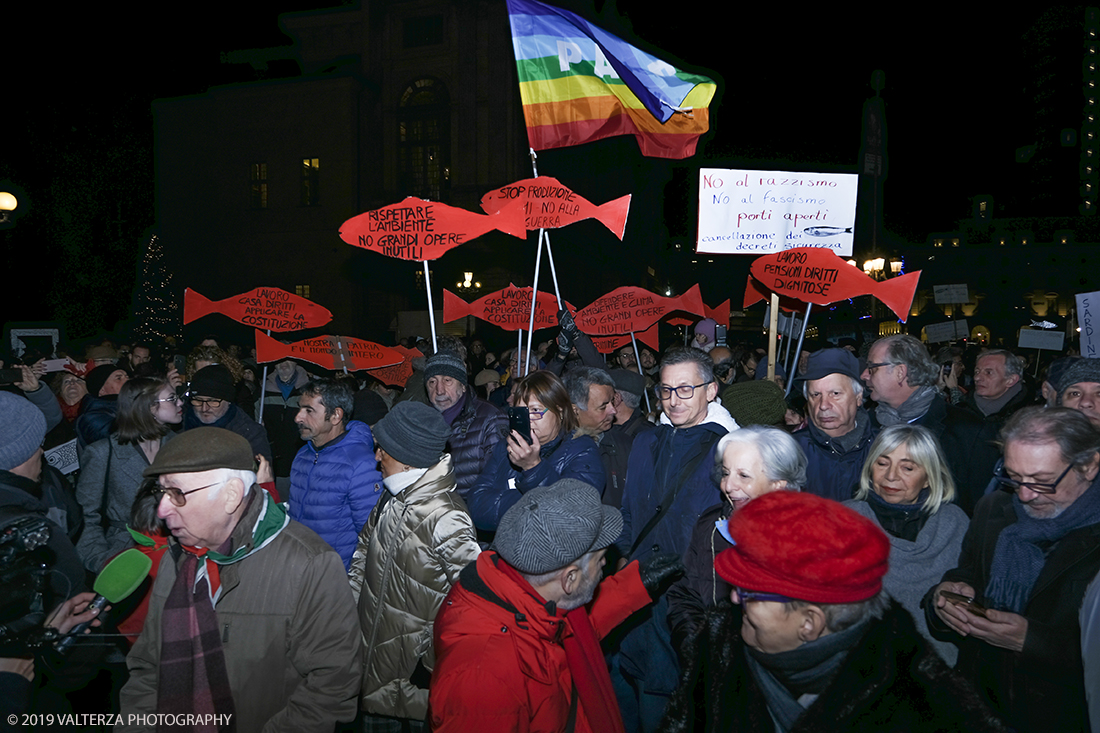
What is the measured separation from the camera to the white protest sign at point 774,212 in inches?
303

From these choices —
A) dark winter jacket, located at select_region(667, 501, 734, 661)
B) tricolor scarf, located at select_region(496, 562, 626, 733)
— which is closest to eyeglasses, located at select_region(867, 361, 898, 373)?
dark winter jacket, located at select_region(667, 501, 734, 661)

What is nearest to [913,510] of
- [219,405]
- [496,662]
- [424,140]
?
[496,662]

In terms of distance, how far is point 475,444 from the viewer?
208 inches

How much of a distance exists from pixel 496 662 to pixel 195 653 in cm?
122

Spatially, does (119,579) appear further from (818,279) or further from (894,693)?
(818,279)

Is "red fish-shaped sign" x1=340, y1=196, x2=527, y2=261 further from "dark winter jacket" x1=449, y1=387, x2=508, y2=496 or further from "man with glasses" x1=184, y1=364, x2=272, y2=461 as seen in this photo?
"dark winter jacket" x1=449, y1=387, x2=508, y2=496

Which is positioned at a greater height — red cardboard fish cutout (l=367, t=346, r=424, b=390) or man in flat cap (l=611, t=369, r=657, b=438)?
man in flat cap (l=611, t=369, r=657, b=438)

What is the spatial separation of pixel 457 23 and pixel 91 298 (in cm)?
1580

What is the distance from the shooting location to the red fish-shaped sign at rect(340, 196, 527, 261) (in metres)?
6.75

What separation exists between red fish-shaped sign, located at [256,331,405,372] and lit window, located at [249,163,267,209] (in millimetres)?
23112

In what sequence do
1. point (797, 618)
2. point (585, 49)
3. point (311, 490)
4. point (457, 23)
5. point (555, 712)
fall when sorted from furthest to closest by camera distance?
point (457, 23) < point (585, 49) < point (311, 490) < point (555, 712) < point (797, 618)

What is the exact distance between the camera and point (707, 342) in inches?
493

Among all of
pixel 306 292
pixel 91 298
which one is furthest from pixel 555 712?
pixel 306 292

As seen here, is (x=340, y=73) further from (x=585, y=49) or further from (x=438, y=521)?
Result: (x=438, y=521)
